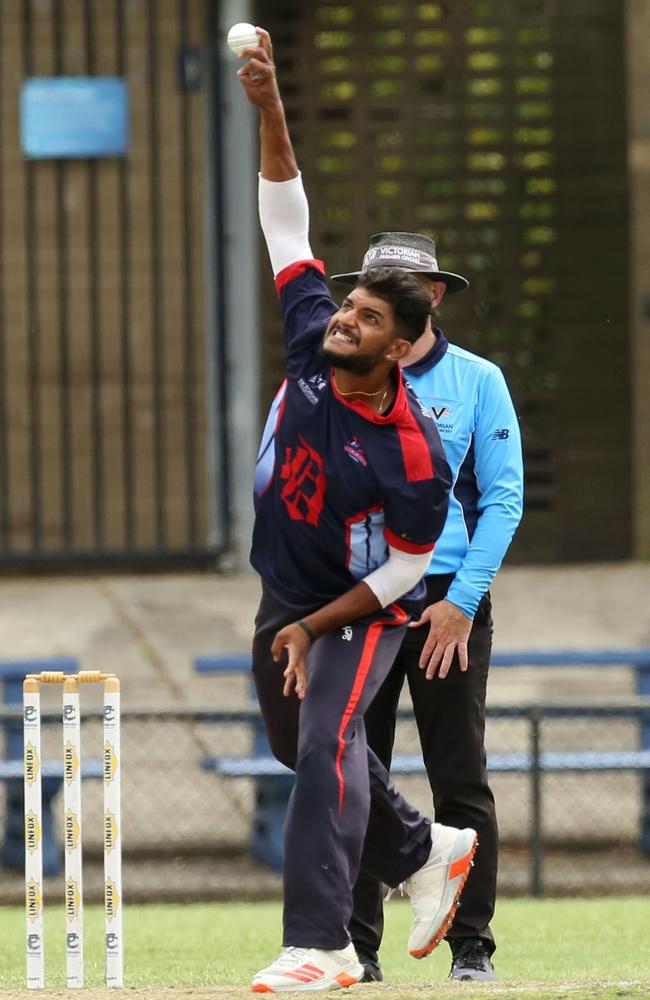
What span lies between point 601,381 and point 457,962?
7.99 m

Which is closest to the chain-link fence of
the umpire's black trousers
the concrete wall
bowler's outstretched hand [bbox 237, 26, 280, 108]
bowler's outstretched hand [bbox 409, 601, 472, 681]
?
the concrete wall

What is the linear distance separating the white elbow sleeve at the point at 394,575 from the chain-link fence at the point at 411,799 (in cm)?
408

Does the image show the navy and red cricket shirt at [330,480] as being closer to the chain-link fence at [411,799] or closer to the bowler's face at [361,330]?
the bowler's face at [361,330]

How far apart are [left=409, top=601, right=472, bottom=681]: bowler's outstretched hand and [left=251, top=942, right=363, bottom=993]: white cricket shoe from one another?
3.12 feet

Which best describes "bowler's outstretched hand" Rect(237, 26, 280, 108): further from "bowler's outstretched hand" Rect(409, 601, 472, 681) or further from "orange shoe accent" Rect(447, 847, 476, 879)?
"orange shoe accent" Rect(447, 847, 476, 879)

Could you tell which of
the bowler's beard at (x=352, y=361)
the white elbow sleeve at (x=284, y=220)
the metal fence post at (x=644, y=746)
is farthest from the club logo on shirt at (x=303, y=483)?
the metal fence post at (x=644, y=746)

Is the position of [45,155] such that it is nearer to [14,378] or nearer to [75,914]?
[14,378]

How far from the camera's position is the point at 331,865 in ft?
15.0

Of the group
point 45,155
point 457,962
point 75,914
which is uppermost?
point 45,155

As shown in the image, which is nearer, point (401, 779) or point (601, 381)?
point (401, 779)

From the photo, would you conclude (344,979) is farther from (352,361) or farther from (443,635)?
(352,361)

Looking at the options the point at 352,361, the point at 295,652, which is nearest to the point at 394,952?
the point at 295,652

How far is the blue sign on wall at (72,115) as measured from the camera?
12.2 metres

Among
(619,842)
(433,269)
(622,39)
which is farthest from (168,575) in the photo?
(433,269)
